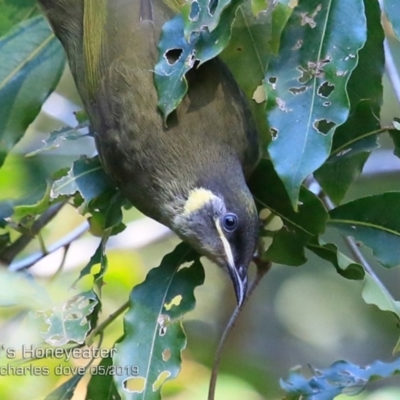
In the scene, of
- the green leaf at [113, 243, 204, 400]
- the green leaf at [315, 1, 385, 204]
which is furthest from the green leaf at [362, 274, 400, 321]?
the green leaf at [113, 243, 204, 400]

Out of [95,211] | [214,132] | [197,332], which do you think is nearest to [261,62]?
[214,132]

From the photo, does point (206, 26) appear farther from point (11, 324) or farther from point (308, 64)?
point (11, 324)

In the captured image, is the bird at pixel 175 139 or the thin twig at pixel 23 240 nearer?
the bird at pixel 175 139

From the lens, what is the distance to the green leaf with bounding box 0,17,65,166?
7.34 feet

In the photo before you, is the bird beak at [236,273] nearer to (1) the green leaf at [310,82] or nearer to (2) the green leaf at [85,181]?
(2) the green leaf at [85,181]

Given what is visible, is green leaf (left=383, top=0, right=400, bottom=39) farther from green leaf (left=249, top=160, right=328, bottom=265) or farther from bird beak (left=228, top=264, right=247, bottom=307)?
bird beak (left=228, top=264, right=247, bottom=307)

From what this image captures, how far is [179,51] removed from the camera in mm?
1769

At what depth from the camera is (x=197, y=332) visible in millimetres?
4117

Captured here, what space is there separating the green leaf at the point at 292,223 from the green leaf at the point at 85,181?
1.42 feet

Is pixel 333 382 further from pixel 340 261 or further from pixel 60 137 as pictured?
pixel 60 137

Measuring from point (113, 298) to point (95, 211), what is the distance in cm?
148

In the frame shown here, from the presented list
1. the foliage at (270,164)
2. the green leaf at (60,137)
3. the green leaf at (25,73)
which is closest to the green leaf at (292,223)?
the foliage at (270,164)

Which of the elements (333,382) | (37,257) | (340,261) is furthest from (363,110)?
(37,257)

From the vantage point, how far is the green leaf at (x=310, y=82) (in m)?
1.55
